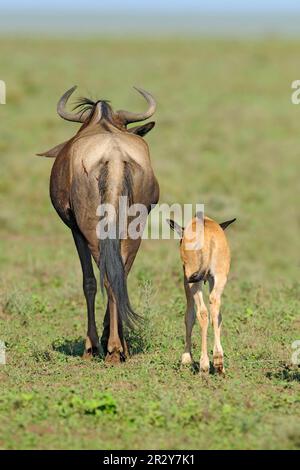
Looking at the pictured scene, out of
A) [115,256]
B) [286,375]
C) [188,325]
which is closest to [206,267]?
[188,325]

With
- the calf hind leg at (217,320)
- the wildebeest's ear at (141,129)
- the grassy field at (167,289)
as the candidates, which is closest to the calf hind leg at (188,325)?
the grassy field at (167,289)

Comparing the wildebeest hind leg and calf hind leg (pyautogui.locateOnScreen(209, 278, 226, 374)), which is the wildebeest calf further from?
the wildebeest hind leg

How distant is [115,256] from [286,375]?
1.82 m

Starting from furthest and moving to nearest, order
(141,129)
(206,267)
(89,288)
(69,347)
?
(141,129) → (69,347) → (89,288) → (206,267)

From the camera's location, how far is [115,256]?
8.85 m

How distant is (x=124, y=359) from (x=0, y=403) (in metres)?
2.01

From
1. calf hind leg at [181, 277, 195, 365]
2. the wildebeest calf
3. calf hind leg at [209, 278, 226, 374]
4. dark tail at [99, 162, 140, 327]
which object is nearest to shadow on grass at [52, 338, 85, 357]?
dark tail at [99, 162, 140, 327]

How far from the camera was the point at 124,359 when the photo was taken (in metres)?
9.03

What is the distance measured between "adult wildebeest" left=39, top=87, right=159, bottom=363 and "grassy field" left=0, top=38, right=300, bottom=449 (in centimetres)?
43

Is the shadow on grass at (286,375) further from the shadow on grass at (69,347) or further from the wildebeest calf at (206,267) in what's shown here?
the shadow on grass at (69,347)

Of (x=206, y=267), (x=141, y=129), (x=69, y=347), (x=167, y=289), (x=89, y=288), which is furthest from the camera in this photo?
(x=167, y=289)

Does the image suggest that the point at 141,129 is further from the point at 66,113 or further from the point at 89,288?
the point at 89,288
